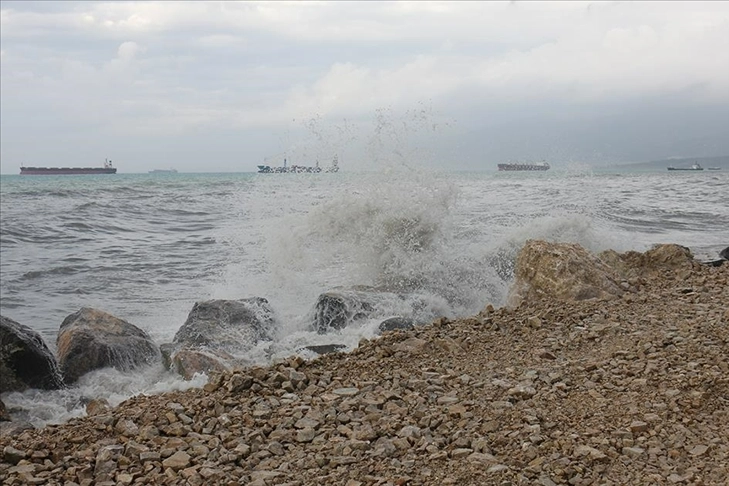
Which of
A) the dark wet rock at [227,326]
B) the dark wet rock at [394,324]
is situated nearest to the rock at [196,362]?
the dark wet rock at [227,326]

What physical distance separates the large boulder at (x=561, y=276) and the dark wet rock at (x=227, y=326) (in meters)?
2.62

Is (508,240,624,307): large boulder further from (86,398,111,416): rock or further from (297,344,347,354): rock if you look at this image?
(86,398,111,416): rock

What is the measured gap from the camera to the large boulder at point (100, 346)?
6246 millimetres

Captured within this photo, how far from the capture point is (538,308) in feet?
19.8

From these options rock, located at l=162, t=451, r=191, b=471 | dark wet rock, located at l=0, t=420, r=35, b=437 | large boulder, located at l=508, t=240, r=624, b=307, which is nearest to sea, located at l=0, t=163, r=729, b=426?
dark wet rock, located at l=0, t=420, r=35, b=437

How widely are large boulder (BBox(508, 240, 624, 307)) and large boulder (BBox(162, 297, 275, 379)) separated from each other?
8.68ft

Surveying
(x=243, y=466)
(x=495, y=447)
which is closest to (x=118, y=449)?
(x=243, y=466)

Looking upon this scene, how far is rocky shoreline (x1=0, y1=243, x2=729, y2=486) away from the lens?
309 cm

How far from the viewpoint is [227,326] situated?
23.0ft

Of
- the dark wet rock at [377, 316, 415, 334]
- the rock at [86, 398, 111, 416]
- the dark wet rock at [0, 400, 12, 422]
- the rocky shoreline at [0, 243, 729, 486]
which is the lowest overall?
the dark wet rock at [0, 400, 12, 422]

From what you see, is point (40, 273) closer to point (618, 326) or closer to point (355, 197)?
point (355, 197)

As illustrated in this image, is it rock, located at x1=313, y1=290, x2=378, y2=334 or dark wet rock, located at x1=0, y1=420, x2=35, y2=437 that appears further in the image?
rock, located at x1=313, y1=290, x2=378, y2=334

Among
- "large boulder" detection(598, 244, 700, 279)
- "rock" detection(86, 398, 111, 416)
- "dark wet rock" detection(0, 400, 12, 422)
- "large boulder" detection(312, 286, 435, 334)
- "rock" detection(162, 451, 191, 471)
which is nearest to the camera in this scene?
"rock" detection(162, 451, 191, 471)

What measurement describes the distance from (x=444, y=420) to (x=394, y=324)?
3217 millimetres
